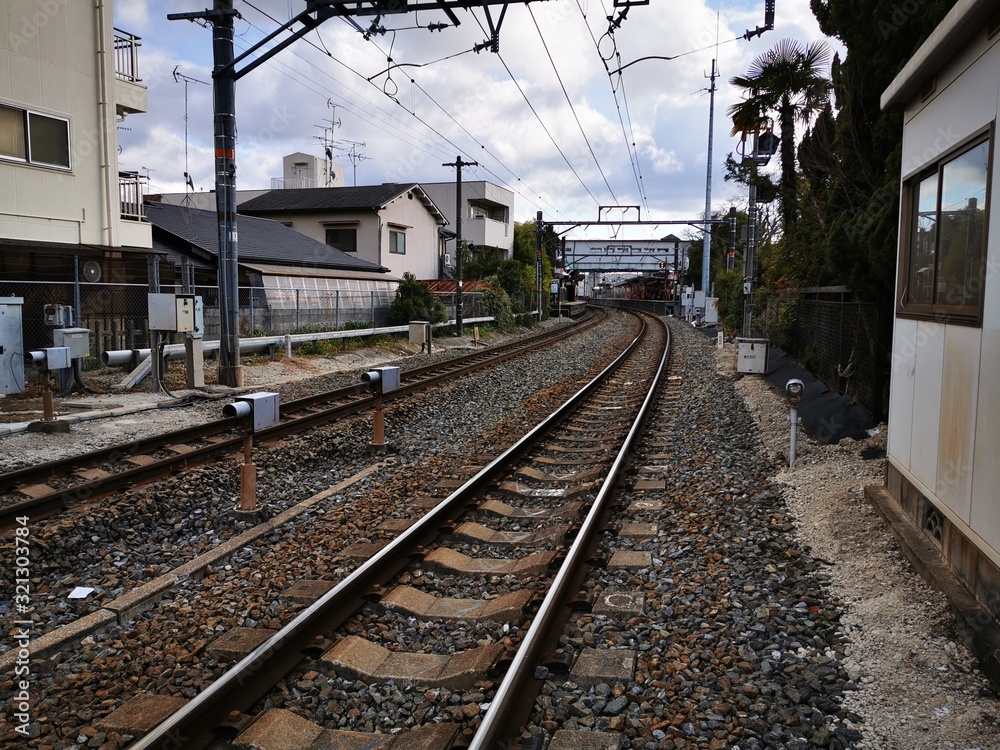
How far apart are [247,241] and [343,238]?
30.9 ft

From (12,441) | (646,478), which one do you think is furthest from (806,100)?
(12,441)

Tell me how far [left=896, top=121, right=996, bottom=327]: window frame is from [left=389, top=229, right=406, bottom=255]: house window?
30362 mm

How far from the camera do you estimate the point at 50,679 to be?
4.04 m

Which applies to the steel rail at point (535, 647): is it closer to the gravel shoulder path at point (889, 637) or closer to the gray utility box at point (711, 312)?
the gravel shoulder path at point (889, 637)

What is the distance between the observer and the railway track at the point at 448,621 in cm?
344

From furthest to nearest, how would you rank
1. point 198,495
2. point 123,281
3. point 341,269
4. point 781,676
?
point 341,269, point 123,281, point 198,495, point 781,676

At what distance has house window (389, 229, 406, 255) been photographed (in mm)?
34906

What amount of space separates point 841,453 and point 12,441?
32.2 ft

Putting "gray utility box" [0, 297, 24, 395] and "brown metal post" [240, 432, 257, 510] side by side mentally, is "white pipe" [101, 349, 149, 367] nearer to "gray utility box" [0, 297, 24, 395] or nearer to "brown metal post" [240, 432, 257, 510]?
"gray utility box" [0, 297, 24, 395]

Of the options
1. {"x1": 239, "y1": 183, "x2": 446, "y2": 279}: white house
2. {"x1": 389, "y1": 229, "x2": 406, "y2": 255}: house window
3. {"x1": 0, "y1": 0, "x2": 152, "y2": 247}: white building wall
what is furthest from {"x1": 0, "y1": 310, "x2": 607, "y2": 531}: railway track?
{"x1": 389, "y1": 229, "x2": 406, "y2": 255}: house window

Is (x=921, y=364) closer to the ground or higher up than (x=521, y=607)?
higher up

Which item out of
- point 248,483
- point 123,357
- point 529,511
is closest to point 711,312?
point 123,357

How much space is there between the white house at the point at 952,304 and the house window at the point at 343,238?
2976 centimetres

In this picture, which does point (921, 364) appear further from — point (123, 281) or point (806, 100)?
point (123, 281)
